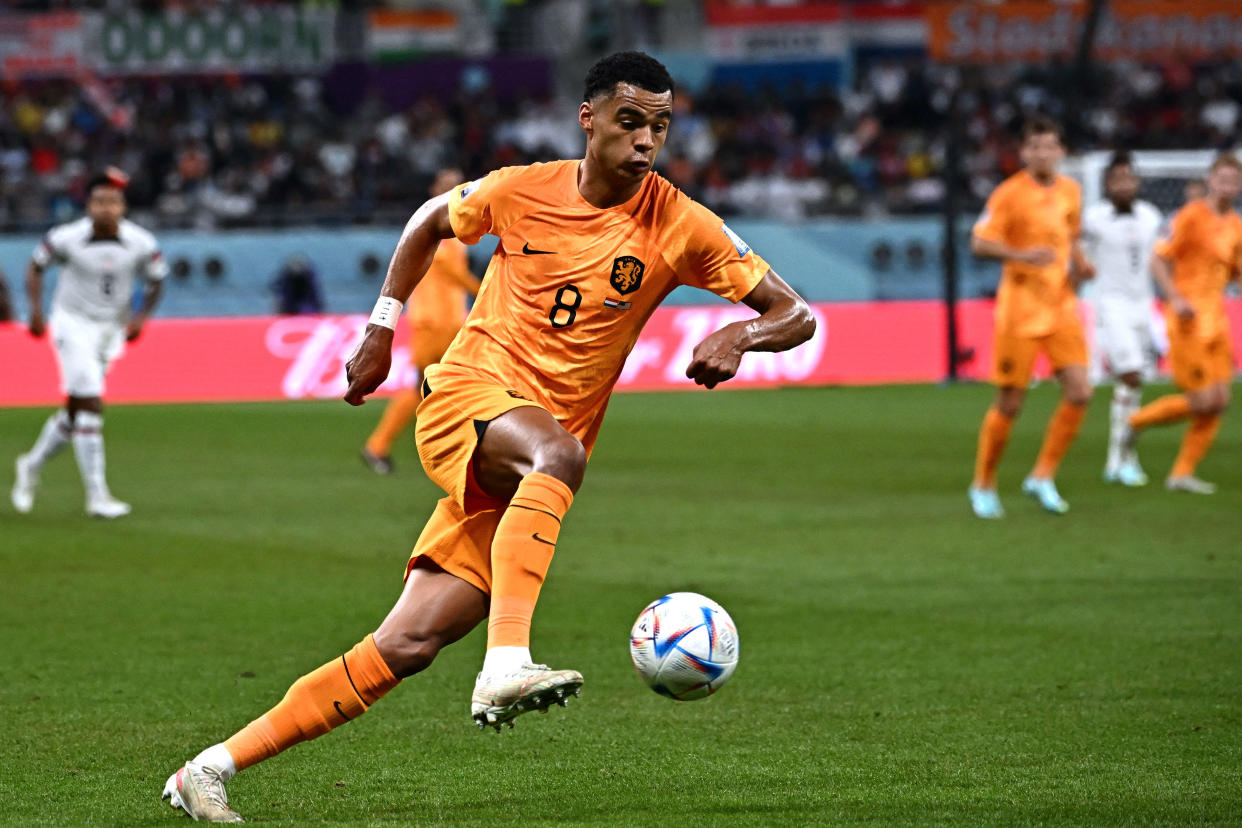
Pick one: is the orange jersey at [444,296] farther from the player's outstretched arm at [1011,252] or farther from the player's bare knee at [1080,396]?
the player's bare knee at [1080,396]

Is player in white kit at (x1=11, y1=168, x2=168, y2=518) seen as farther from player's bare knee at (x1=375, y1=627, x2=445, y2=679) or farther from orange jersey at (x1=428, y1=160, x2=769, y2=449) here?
player's bare knee at (x1=375, y1=627, x2=445, y2=679)

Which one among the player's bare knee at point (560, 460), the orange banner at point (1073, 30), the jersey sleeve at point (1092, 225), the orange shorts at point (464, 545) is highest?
the player's bare knee at point (560, 460)

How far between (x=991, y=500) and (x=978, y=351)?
1122cm

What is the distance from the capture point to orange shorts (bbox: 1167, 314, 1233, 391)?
490 inches

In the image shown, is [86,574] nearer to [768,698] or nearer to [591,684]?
[591,684]

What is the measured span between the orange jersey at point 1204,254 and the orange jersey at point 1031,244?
190 centimetres

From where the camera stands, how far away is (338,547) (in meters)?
10.3

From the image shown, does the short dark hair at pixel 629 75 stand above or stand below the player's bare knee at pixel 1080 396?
above

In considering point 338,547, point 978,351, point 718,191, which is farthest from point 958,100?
point 338,547

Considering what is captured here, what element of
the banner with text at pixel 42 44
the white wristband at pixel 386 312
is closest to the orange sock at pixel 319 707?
the white wristband at pixel 386 312

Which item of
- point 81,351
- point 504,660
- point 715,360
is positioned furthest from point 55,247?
point 504,660

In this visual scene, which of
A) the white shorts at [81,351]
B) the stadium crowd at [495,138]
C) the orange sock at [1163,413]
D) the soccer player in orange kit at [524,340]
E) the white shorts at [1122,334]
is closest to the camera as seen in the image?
the soccer player in orange kit at [524,340]

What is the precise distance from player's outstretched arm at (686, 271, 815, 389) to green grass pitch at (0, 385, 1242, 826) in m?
1.18

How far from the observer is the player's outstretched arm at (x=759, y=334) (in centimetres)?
445
